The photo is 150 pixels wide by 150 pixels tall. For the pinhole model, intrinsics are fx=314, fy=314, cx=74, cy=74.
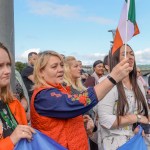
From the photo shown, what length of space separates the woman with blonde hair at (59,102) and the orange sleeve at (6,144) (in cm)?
48

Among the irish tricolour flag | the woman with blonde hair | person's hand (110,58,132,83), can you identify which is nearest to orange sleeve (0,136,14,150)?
the woman with blonde hair

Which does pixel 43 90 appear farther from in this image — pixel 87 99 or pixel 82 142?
pixel 82 142

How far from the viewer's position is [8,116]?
220 centimetres

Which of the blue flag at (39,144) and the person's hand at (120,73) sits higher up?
the person's hand at (120,73)

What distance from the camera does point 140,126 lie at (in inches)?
123

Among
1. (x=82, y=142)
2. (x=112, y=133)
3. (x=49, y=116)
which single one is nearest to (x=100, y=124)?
(x=112, y=133)

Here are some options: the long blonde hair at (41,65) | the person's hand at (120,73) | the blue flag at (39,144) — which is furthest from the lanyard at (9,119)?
the person's hand at (120,73)

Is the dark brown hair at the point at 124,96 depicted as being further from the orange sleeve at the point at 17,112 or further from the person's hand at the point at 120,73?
the orange sleeve at the point at 17,112

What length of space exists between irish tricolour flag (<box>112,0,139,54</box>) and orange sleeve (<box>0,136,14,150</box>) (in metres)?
1.23

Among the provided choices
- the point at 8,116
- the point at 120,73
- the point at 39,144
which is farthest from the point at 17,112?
the point at 120,73

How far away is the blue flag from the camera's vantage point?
2155 mm

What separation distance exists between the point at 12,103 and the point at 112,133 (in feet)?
3.92

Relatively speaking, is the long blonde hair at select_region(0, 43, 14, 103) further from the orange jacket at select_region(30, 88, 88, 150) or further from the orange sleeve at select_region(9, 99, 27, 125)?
the orange jacket at select_region(30, 88, 88, 150)

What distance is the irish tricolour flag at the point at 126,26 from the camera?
273 centimetres
